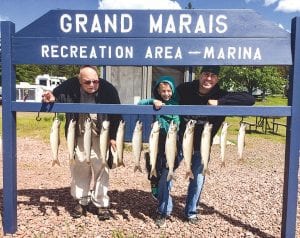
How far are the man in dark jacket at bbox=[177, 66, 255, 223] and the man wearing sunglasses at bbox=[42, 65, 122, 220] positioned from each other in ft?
3.00

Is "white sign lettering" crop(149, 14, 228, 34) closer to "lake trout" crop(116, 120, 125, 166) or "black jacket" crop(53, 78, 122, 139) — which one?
"black jacket" crop(53, 78, 122, 139)

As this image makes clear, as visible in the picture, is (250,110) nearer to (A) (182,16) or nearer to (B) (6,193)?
(A) (182,16)

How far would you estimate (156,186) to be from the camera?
239 inches

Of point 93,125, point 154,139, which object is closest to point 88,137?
point 93,125

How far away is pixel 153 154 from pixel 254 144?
10.6m

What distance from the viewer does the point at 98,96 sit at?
17.6ft

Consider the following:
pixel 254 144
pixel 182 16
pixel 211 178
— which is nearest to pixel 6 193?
pixel 182 16

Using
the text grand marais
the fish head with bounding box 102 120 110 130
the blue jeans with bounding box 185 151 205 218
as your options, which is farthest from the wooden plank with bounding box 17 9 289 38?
the blue jeans with bounding box 185 151 205 218

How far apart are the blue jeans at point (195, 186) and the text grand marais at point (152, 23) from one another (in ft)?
5.27

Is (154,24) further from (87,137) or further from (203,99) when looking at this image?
(87,137)

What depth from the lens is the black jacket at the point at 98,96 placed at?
211 inches

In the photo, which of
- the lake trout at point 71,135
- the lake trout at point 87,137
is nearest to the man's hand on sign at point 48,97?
the lake trout at point 71,135

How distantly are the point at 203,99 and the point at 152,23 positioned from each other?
115cm

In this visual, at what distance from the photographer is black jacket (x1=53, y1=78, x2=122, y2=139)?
5.35 meters
